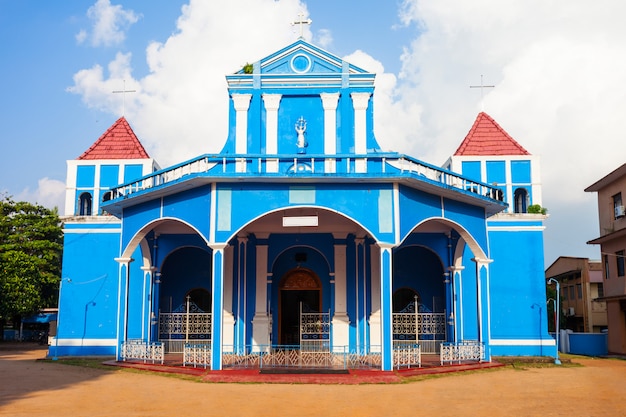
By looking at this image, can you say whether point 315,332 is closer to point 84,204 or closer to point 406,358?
point 406,358

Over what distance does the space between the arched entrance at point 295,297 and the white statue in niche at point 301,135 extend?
4114 millimetres

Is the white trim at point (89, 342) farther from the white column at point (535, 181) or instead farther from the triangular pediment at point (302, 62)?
the white column at point (535, 181)

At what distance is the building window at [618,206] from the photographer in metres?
26.5

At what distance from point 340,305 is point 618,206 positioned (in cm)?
1464

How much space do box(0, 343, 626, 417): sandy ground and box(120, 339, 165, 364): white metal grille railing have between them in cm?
134

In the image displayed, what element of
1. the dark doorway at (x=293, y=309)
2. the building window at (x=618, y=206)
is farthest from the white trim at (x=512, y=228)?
the building window at (x=618, y=206)

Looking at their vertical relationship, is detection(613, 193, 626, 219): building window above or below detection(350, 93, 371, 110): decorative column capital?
below

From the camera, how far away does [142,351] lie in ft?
56.9

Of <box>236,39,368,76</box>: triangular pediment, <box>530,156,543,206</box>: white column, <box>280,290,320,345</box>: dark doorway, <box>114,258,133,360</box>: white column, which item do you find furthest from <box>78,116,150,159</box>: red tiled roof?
<box>530,156,543,206</box>: white column

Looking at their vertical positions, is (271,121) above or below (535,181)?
above

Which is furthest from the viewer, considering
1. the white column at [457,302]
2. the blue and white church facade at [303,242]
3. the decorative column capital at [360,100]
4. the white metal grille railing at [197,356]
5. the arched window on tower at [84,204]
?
the arched window on tower at [84,204]

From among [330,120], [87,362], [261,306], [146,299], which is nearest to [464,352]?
[261,306]

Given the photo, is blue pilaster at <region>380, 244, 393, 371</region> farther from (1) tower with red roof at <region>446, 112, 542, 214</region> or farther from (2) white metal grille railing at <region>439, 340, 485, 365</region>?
(1) tower with red roof at <region>446, 112, 542, 214</region>

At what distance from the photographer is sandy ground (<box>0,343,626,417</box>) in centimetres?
1052
